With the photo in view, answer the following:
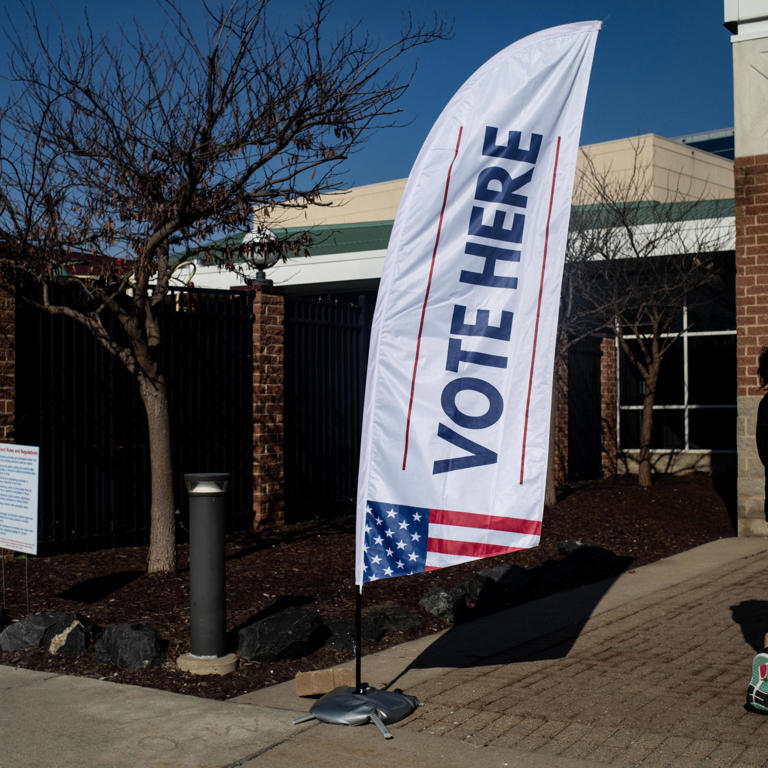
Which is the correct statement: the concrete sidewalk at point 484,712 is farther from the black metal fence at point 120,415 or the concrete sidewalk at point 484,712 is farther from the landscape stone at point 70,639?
the black metal fence at point 120,415

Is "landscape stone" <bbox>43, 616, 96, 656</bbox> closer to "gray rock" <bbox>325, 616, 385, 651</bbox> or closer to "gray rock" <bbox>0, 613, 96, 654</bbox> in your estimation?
"gray rock" <bbox>0, 613, 96, 654</bbox>

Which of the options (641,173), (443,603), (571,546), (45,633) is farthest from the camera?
(641,173)

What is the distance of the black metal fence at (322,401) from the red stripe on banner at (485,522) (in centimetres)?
712

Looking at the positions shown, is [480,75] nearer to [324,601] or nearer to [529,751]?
[529,751]

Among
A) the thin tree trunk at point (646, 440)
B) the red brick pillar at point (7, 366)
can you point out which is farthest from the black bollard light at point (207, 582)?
the thin tree trunk at point (646, 440)

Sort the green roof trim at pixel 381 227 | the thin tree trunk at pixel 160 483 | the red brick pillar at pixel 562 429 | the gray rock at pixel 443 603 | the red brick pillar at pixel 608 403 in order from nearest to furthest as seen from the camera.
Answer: the gray rock at pixel 443 603 → the thin tree trunk at pixel 160 483 → the green roof trim at pixel 381 227 → the red brick pillar at pixel 562 429 → the red brick pillar at pixel 608 403

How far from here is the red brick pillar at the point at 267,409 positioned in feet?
37.4

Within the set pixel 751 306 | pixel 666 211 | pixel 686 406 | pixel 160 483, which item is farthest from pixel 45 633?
pixel 686 406

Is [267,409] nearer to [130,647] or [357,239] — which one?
[130,647]

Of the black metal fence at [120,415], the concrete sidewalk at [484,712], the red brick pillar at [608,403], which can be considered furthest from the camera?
the red brick pillar at [608,403]

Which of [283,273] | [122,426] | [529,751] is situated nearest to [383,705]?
[529,751]

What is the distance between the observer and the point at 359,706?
5070 mm

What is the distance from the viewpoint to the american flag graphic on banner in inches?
196

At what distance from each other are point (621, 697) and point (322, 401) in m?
7.58
